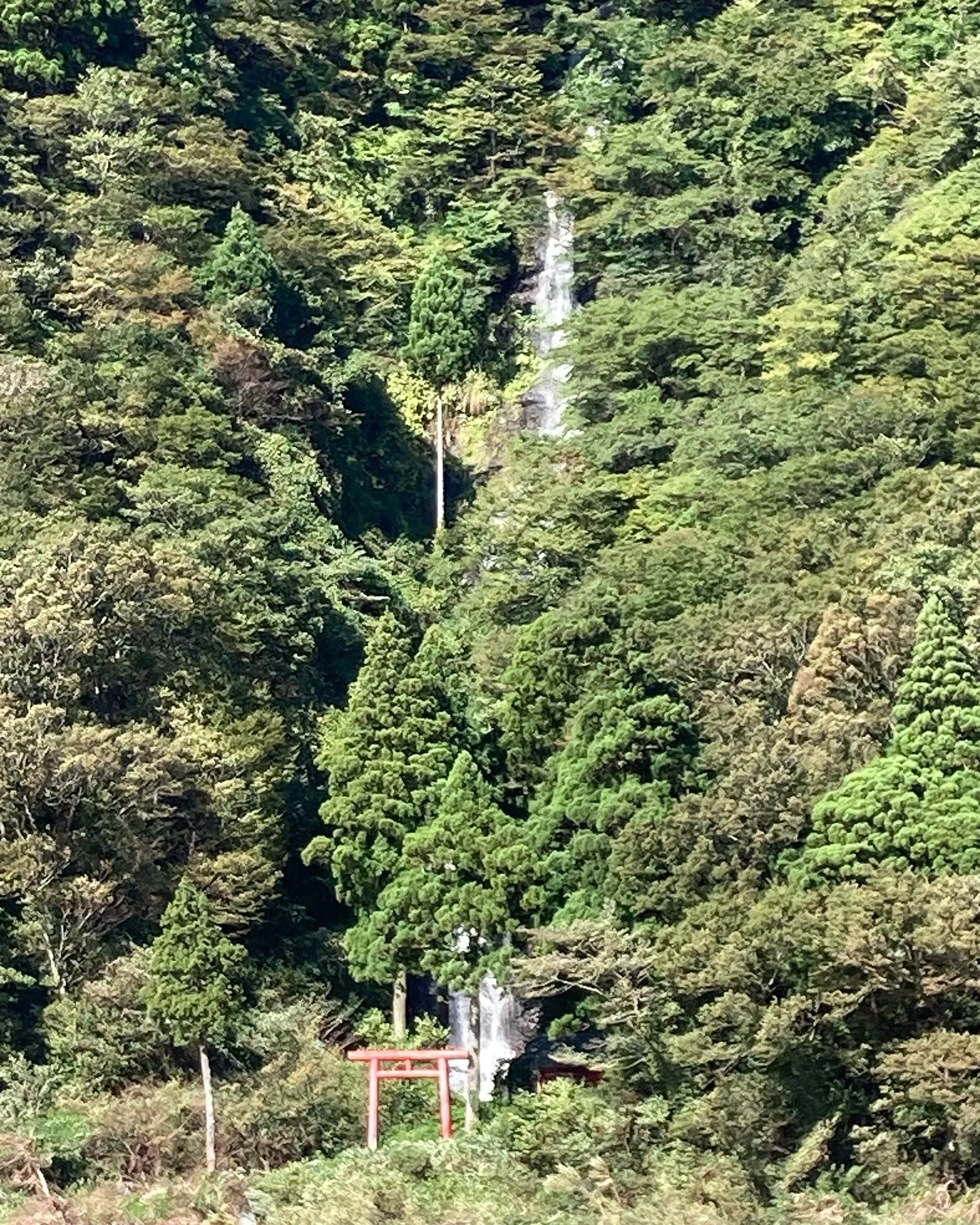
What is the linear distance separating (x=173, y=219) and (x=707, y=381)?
1330 cm

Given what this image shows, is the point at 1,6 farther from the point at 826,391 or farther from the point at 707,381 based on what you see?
the point at 826,391

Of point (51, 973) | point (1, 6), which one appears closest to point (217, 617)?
point (51, 973)

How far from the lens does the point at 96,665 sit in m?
33.7

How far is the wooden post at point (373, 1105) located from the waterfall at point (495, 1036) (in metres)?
2.00

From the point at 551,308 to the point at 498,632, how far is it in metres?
16.2

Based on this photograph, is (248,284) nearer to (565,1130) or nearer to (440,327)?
(440,327)

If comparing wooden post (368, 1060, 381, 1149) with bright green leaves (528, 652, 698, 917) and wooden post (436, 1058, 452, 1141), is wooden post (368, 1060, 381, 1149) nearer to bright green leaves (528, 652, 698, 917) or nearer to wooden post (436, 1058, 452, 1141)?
wooden post (436, 1058, 452, 1141)

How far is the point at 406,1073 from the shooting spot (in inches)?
1129

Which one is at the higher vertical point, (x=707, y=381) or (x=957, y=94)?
(x=957, y=94)

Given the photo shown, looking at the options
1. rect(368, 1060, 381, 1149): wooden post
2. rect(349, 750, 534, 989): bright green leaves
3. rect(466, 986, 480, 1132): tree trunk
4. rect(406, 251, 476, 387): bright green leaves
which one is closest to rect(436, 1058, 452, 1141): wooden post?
rect(466, 986, 480, 1132): tree trunk

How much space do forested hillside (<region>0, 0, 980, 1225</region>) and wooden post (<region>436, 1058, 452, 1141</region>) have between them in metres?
0.92

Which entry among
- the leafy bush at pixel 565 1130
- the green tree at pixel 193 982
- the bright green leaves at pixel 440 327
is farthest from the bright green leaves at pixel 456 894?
the bright green leaves at pixel 440 327

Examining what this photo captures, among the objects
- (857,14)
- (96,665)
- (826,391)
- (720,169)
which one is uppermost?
(857,14)

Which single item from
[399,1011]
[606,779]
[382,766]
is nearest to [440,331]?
[382,766]
